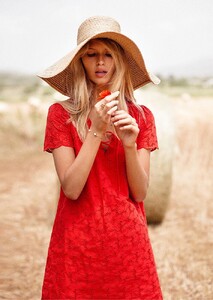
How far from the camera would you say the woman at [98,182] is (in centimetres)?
253

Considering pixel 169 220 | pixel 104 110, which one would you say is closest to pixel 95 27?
pixel 104 110

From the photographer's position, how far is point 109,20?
9.01ft

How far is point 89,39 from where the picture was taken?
260 cm

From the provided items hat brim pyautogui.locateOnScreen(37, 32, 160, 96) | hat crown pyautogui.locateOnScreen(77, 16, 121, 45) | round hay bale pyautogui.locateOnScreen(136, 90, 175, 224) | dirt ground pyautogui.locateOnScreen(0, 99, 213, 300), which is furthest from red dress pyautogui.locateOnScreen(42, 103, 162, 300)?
round hay bale pyautogui.locateOnScreen(136, 90, 175, 224)

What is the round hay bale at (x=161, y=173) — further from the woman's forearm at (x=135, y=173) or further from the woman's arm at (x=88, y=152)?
the woman's arm at (x=88, y=152)

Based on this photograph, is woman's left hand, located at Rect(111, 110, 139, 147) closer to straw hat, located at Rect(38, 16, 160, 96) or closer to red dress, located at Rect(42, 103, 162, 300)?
red dress, located at Rect(42, 103, 162, 300)

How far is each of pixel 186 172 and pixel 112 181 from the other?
724 centimetres

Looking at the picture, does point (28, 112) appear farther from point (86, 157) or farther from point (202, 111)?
point (86, 157)

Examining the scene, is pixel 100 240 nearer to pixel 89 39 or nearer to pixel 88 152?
pixel 88 152

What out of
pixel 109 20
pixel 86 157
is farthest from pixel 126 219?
pixel 109 20

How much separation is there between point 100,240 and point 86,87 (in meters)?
0.69

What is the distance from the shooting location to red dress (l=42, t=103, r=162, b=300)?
2.57 m

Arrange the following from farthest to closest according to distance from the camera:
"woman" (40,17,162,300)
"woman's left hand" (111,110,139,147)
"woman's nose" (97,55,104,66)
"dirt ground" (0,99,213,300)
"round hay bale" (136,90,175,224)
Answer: "round hay bale" (136,90,175,224)
"dirt ground" (0,99,213,300)
"woman's nose" (97,55,104,66)
"woman" (40,17,162,300)
"woman's left hand" (111,110,139,147)

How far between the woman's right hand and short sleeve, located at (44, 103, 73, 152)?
211mm
